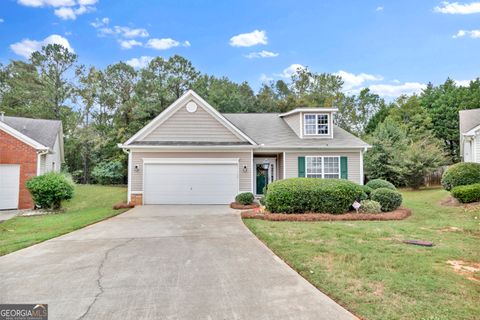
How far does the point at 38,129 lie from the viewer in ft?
56.2

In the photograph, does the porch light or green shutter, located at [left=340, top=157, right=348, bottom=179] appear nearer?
green shutter, located at [left=340, top=157, right=348, bottom=179]

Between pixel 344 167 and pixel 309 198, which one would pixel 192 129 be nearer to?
pixel 309 198

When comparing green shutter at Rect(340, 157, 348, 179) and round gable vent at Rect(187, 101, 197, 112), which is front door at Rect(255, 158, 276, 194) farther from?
round gable vent at Rect(187, 101, 197, 112)

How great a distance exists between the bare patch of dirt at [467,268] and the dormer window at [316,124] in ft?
37.7

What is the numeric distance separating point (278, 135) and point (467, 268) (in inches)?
474

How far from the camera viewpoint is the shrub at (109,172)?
25.8 meters

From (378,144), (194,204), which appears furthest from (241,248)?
(378,144)

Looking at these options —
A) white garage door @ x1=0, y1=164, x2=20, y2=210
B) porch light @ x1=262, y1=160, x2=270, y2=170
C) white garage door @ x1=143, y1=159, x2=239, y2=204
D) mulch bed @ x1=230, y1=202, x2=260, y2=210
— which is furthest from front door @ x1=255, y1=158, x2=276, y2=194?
white garage door @ x1=0, y1=164, x2=20, y2=210

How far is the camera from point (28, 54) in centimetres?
3088

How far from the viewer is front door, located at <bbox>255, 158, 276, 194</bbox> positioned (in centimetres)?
1664

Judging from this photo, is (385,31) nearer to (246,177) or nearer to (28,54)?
(246,177)

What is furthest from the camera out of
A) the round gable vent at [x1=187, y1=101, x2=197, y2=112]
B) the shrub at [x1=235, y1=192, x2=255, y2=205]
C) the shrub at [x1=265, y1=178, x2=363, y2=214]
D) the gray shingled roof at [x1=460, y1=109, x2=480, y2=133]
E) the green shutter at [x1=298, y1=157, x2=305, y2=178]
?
the gray shingled roof at [x1=460, y1=109, x2=480, y2=133]

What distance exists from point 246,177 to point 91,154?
72.6ft

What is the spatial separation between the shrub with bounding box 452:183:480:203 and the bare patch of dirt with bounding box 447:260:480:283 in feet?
26.1
